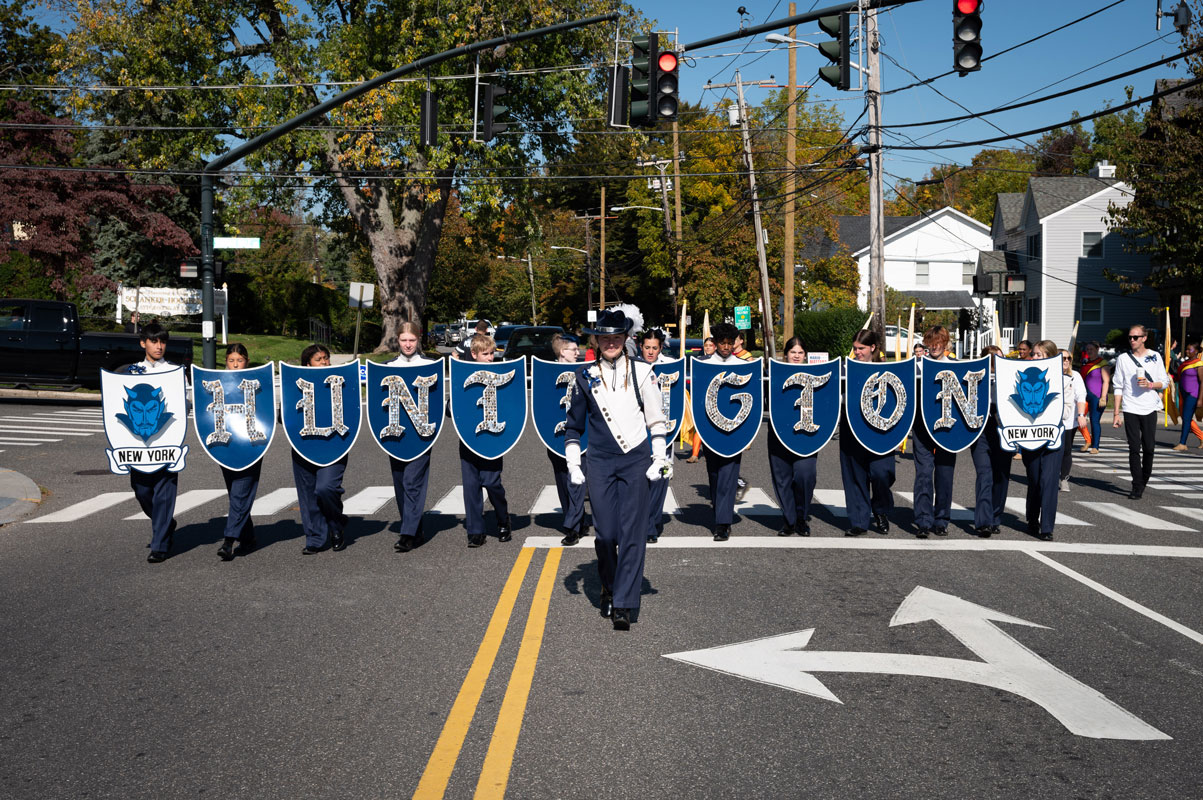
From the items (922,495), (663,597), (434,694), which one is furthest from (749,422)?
(434,694)

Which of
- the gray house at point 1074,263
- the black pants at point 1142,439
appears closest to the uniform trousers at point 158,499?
the black pants at point 1142,439

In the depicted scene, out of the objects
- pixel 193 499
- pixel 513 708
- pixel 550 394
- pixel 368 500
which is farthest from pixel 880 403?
pixel 193 499

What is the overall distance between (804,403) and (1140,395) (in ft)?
17.0

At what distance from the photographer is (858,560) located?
9.25 meters

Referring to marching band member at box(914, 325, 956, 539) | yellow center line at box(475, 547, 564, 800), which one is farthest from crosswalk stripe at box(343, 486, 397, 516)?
marching band member at box(914, 325, 956, 539)

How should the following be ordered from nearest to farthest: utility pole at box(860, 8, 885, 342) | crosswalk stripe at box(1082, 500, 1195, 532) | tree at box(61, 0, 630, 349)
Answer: crosswalk stripe at box(1082, 500, 1195, 532), utility pole at box(860, 8, 885, 342), tree at box(61, 0, 630, 349)

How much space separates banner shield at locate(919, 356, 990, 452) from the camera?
1064 centimetres

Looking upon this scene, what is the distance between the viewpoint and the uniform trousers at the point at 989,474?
10.5 metres

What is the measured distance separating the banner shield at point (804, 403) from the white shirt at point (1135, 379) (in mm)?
4360

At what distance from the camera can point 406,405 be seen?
1027 centimetres

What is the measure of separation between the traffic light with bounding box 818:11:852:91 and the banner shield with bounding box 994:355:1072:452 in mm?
6473

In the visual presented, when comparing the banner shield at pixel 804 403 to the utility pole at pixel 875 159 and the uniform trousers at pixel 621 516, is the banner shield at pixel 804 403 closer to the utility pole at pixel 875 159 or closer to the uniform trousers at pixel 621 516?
the uniform trousers at pixel 621 516

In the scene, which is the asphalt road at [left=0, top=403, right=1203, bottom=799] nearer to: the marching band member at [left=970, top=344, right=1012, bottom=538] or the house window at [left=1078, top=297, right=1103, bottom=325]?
the marching band member at [left=970, top=344, right=1012, bottom=538]

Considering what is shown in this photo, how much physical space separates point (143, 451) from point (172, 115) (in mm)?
30305
